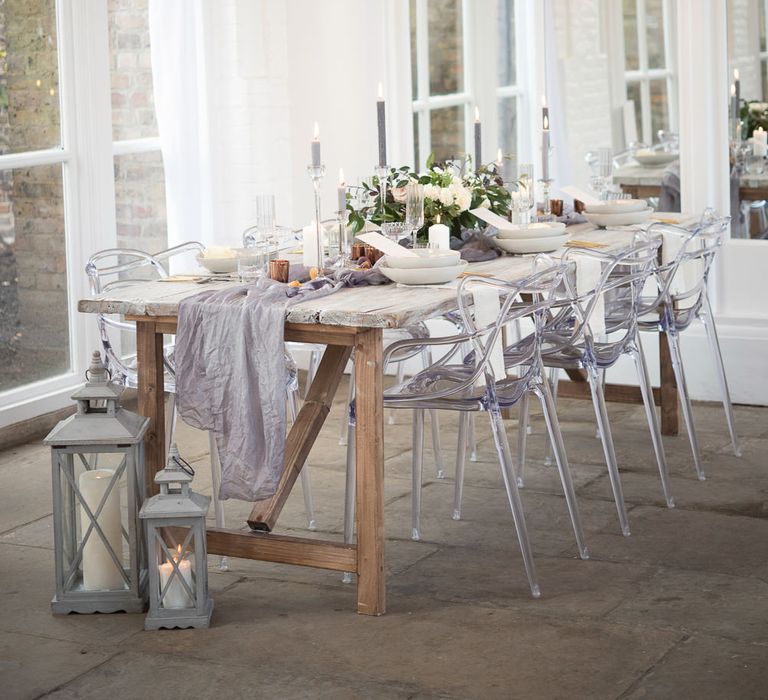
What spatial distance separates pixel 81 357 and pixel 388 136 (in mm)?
1653

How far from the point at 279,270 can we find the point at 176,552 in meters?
0.83

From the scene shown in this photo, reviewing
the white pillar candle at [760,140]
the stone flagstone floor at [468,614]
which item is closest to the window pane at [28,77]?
the stone flagstone floor at [468,614]

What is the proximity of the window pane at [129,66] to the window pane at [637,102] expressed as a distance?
200cm

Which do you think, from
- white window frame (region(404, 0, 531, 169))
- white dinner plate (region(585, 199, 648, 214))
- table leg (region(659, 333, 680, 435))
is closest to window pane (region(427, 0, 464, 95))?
white window frame (region(404, 0, 531, 169))

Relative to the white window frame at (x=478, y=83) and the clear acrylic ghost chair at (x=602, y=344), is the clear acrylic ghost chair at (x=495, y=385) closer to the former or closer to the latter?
Answer: the clear acrylic ghost chair at (x=602, y=344)

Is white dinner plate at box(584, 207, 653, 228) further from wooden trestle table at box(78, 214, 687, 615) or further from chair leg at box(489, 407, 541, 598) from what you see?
chair leg at box(489, 407, 541, 598)

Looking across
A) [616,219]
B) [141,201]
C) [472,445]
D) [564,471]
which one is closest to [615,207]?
[616,219]

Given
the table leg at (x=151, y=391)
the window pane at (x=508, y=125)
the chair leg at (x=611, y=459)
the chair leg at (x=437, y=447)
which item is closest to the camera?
the table leg at (x=151, y=391)

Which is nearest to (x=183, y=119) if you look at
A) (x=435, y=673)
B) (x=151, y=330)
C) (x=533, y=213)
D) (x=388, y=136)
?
(x=388, y=136)

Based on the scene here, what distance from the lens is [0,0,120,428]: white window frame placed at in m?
5.46

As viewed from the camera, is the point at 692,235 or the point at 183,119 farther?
the point at 183,119

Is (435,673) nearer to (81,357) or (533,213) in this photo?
(533,213)

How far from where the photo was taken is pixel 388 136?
242 inches

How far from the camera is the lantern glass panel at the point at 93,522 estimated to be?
11.3ft
